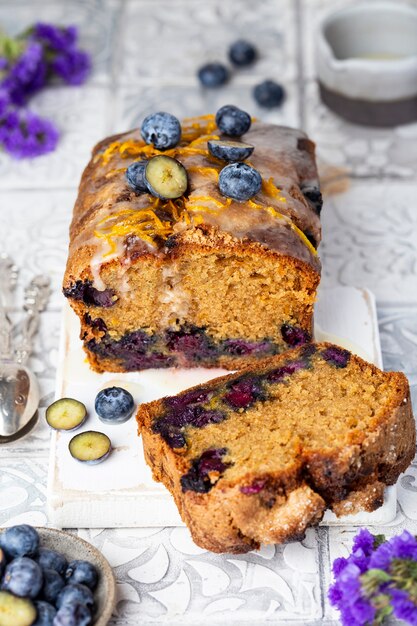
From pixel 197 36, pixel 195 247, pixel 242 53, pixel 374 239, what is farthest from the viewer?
pixel 197 36

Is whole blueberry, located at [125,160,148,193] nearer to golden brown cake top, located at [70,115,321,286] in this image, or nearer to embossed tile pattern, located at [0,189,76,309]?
golden brown cake top, located at [70,115,321,286]

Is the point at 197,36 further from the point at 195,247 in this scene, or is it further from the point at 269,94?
the point at 195,247

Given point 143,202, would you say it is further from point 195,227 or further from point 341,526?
point 341,526

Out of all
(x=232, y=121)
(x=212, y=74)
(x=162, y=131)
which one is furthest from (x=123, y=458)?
(x=212, y=74)

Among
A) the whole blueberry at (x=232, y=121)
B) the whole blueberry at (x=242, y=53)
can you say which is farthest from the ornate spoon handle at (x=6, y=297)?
the whole blueberry at (x=242, y=53)

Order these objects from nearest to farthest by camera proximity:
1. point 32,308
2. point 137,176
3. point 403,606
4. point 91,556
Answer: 1. point 403,606
2. point 91,556
3. point 137,176
4. point 32,308

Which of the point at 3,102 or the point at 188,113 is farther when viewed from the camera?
the point at 188,113

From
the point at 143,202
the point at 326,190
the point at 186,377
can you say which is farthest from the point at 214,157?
the point at 326,190
